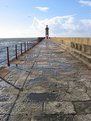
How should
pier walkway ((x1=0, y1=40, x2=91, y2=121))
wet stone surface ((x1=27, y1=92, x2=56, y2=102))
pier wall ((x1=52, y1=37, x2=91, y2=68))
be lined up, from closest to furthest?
pier walkway ((x1=0, y1=40, x2=91, y2=121))
wet stone surface ((x1=27, y1=92, x2=56, y2=102))
pier wall ((x1=52, y1=37, x2=91, y2=68))

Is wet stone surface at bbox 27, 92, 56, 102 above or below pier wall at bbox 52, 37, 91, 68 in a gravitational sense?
below

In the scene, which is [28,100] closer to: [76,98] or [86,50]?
[76,98]

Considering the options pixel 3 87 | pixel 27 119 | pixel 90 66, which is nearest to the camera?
pixel 27 119

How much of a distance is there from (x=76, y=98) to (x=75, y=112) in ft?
2.86

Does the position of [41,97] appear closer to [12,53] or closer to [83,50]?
[83,50]

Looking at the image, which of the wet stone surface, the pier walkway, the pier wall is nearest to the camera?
the pier walkway

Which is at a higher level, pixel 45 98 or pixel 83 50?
pixel 83 50

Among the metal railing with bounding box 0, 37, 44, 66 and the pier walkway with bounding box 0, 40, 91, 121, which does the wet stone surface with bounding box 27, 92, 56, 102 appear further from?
the metal railing with bounding box 0, 37, 44, 66

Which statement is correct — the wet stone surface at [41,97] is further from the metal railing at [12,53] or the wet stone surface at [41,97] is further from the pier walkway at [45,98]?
the metal railing at [12,53]

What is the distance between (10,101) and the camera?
4758mm

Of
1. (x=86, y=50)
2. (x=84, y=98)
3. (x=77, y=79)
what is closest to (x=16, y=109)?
(x=84, y=98)

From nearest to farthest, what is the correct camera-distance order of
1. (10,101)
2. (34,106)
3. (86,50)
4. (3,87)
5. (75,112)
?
(75,112) → (34,106) → (10,101) → (3,87) → (86,50)

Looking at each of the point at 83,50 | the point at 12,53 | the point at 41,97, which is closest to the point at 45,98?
the point at 41,97

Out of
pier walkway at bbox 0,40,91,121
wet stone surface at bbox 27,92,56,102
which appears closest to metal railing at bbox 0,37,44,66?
pier walkway at bbox 0,40,91,121
